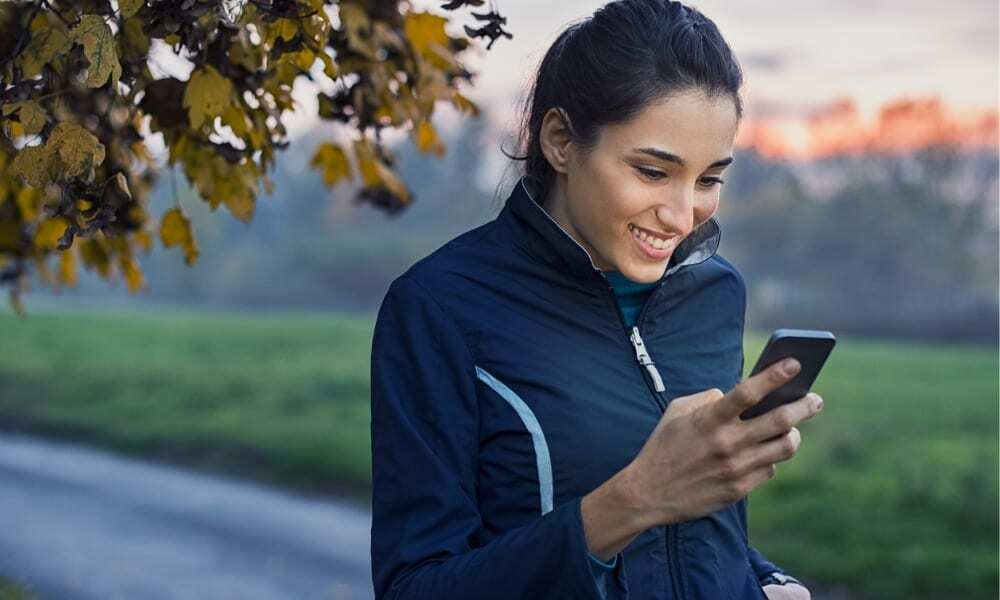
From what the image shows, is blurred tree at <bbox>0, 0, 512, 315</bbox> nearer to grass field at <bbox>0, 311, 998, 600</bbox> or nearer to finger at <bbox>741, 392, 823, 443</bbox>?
finger at <bbox>741, 392, 823, 443</bbox>

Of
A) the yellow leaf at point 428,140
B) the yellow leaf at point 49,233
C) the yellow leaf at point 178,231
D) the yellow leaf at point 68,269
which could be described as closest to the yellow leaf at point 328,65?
the yellow leaf at point 178,231

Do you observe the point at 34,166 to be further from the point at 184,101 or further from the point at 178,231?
the point at 178,231

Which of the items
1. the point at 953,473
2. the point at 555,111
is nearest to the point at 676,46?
the point at 555,111

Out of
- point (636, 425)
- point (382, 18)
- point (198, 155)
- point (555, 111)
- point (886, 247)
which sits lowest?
point (636, 425)

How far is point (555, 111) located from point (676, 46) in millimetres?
205

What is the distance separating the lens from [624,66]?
188 cm

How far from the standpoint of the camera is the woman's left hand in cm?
212

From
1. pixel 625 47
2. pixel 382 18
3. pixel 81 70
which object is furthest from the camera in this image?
pixel 382 18

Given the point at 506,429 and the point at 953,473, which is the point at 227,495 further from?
the point at 506,429

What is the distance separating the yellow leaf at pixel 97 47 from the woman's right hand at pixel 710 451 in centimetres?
112

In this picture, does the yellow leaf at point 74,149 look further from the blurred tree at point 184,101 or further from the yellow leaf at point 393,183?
the yellow leaf at point 393,183

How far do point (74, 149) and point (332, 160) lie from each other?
1.30 metres

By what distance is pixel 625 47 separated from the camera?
1922mm

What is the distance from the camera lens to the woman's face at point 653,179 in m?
1.80
